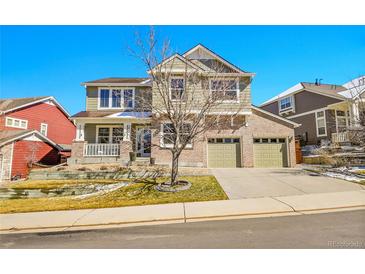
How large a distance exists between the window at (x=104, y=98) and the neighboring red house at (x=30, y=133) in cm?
677

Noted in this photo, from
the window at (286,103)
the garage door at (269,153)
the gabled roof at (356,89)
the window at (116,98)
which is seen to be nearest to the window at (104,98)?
the window at (116,98)

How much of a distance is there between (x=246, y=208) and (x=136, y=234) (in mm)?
3602

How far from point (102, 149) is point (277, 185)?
40.4 feet

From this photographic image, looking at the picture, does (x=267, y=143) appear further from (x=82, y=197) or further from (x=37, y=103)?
(x=37, y=103)

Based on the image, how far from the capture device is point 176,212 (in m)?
6.70

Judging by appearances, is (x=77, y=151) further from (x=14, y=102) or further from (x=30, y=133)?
(x=14, y=102)

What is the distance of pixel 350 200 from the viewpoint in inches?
278

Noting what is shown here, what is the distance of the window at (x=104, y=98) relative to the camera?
18031mm

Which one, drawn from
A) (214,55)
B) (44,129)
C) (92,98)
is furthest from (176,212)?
(44,129)

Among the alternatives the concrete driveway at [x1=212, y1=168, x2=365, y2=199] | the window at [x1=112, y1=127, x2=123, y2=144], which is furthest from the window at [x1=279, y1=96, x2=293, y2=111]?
the window at [x1=112, y1=127, x2=123, y2=144]

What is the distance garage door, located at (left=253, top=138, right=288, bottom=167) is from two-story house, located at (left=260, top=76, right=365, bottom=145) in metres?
7.48

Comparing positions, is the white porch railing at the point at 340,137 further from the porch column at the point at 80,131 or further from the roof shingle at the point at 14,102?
the roof shingle at the point at 14,102

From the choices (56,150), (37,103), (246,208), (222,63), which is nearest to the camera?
(246,208)

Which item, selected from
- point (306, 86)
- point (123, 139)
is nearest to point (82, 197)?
point (123, 139)
